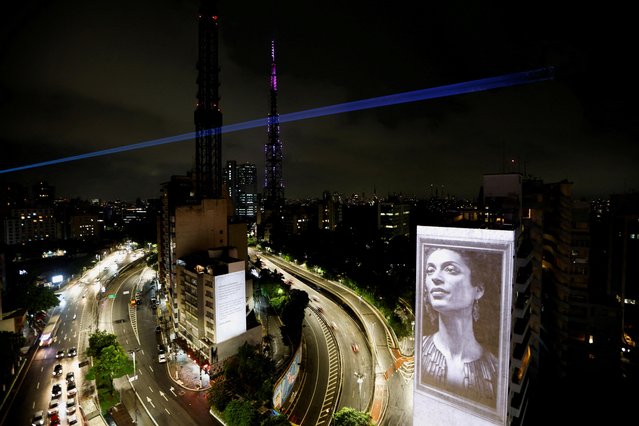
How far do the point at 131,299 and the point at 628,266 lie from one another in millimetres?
44999

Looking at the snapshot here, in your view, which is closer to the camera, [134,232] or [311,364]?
[311,364]

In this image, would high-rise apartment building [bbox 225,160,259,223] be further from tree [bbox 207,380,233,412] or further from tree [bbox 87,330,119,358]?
tree [bbox 207,380,233,412]

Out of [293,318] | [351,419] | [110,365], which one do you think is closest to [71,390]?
[110,365]

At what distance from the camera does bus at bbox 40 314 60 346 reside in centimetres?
2370

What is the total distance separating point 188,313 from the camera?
918 inches

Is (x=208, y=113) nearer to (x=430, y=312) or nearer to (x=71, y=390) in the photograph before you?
(x=71, y=390)

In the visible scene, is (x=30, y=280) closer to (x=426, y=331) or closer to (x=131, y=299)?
(x=131, y=299)

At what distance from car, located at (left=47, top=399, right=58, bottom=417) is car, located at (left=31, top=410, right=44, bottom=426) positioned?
0.30 meters

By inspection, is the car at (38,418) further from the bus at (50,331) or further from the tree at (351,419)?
the tree at (351,419)

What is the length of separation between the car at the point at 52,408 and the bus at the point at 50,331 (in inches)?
353

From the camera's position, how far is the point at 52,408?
54.2 ft

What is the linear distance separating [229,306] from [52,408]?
33.4 feet

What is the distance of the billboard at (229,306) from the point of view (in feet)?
68.2

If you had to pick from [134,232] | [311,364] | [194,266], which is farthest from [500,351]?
[134,232]
